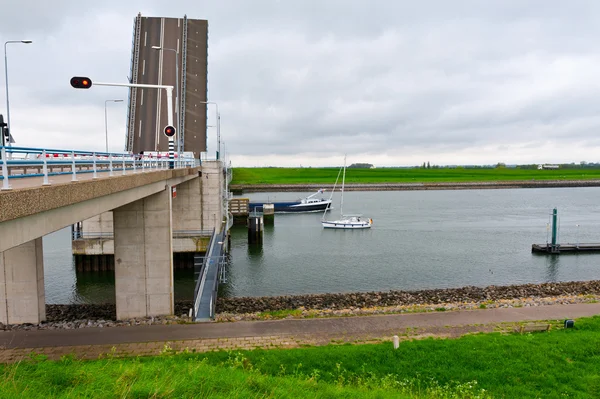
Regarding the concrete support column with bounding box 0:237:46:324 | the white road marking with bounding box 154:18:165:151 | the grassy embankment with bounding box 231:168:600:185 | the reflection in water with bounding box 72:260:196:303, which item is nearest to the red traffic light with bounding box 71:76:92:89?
the concrete support column with bounding box 0:237:46:324

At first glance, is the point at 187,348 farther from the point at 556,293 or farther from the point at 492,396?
the point at 556,293

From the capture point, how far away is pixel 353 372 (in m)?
9.00

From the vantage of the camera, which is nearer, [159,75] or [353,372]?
[353,372]

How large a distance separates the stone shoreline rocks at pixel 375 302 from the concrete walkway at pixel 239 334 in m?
2.10

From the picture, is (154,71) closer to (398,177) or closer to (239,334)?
(239,334)

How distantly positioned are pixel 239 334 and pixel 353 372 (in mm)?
3638

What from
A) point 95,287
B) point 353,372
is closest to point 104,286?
point 95,287

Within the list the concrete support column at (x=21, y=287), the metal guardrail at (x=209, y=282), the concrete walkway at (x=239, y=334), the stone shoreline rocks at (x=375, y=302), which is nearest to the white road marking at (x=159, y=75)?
the metal guardrail at (x=209, y=282)

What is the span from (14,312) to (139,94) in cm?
1510

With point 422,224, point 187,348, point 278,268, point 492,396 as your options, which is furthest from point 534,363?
point 422,224

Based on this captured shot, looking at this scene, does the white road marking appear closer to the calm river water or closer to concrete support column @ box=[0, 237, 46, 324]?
the calm river water

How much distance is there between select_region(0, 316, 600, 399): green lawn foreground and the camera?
264 inches

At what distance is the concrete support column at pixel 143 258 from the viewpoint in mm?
14469

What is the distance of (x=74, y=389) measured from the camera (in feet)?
21.1
